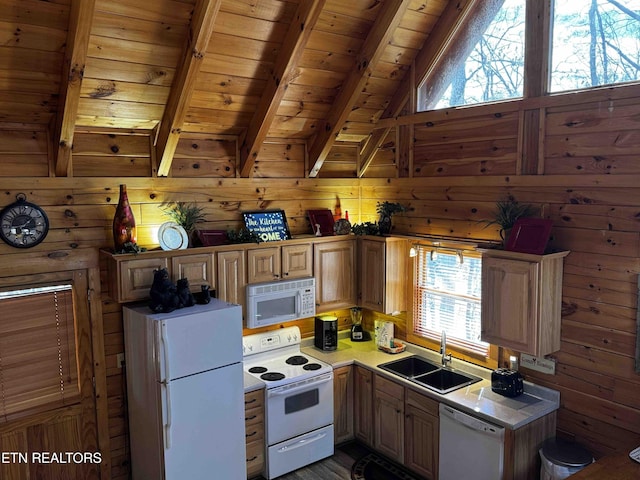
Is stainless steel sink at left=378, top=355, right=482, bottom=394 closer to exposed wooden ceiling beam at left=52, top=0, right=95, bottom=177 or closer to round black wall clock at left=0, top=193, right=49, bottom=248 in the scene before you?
round black wall clock at left=0, top=193, right=49, bottom=248

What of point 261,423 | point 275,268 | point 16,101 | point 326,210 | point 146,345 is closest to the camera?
point 16,101

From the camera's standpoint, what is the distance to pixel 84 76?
352 cm

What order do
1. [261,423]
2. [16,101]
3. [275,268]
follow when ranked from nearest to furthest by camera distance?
[16,101] < [261,423] < [275,268]

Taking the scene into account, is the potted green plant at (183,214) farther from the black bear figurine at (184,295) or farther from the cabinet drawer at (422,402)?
the cabinet drawer at (422,402)

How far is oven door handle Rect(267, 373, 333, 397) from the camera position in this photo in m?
4.32

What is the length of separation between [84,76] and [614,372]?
4041mm

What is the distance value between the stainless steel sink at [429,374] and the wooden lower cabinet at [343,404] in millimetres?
367

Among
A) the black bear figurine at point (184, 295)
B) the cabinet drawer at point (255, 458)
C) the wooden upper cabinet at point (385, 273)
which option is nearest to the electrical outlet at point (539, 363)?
the wooden upper cabinet at point (385, 273)

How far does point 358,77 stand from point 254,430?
9.87 feet

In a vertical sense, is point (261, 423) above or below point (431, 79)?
below

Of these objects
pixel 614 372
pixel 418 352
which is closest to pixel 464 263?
pixel 418 352

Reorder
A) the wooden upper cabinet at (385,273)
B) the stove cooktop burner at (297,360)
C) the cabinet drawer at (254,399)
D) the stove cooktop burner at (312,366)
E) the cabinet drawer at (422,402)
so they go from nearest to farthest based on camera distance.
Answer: the cabinet drawer at (422,402)
the cabinet drawer at (254,399)
the stove cooktop burner at (312,366)
the stove cooktop burner at (297,360)
the wooden upper cabinet at (385,273)

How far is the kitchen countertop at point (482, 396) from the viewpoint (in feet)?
12.0

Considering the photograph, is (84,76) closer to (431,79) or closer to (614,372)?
(431,79)
